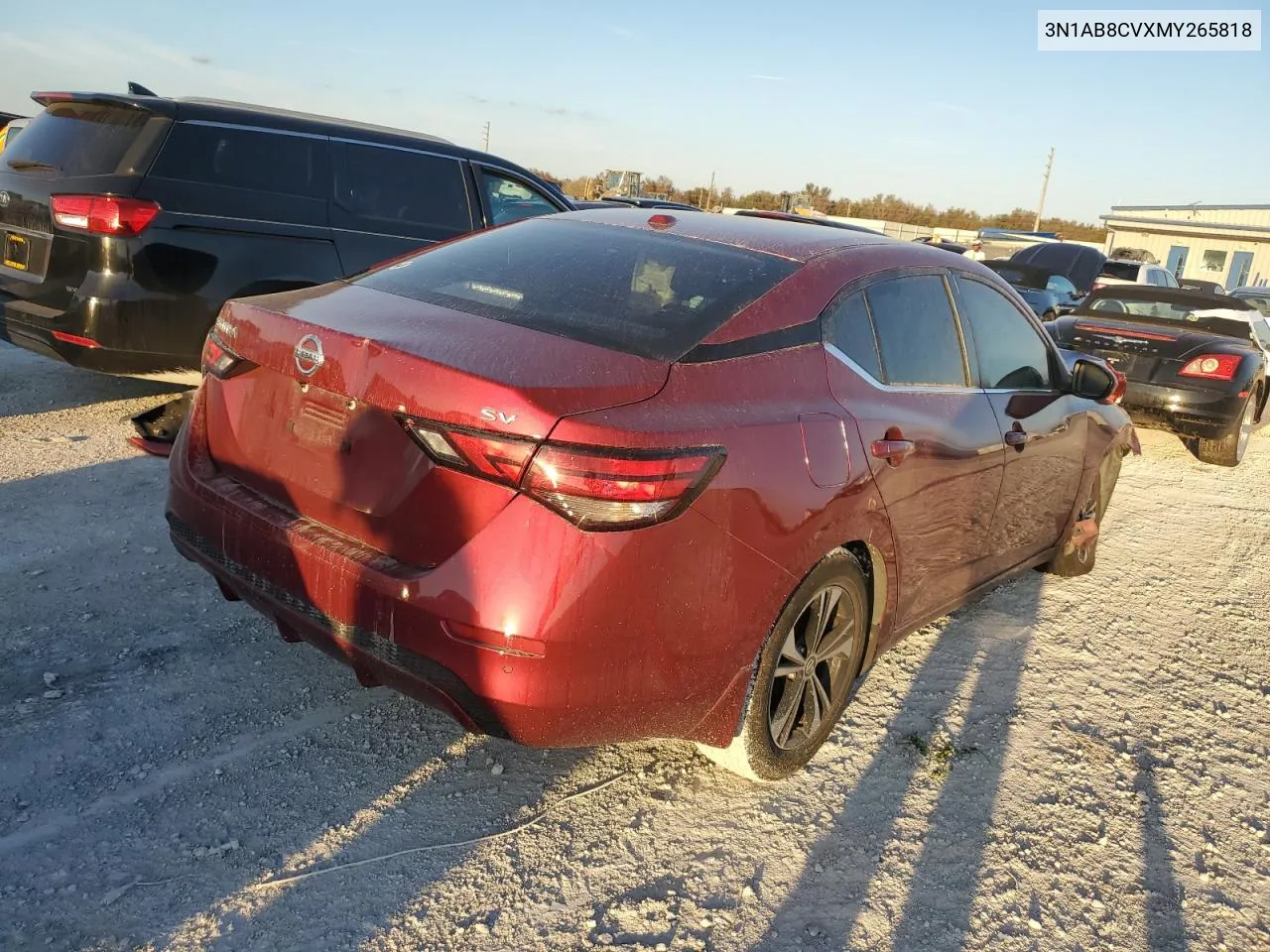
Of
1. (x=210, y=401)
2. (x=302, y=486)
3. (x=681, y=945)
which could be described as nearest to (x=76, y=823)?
(x=302, y=486)

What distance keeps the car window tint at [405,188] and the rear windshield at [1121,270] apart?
40.7 feet

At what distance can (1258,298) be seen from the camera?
14664mm

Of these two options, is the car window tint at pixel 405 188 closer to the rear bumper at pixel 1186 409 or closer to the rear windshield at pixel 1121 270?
the rear bumper at pixel 1186 409

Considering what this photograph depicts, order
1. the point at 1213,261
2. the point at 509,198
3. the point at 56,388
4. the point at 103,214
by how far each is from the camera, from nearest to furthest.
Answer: the point at 103,214 < the point at 56,388 < the point at 509,198 < the point at 1213,261

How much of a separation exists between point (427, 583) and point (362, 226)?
4397 mm

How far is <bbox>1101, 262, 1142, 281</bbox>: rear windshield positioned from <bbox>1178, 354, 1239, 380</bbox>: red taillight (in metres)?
7.83

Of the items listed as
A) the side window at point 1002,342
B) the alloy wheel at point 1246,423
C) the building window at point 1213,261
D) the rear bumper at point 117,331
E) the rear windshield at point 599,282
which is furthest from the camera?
the building window at point 1213,261

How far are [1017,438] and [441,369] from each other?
2568 millimetres

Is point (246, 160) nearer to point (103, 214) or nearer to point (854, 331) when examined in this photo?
point (103, 214)

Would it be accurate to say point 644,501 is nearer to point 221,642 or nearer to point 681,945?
point 681,945

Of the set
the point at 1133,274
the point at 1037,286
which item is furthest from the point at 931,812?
the point at 1133,274

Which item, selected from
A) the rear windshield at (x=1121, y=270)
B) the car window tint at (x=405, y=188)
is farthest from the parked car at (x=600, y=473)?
the rear windshield at (x=1121, y=270)

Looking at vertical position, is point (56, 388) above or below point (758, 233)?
below

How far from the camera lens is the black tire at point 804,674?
2797 millimetres
